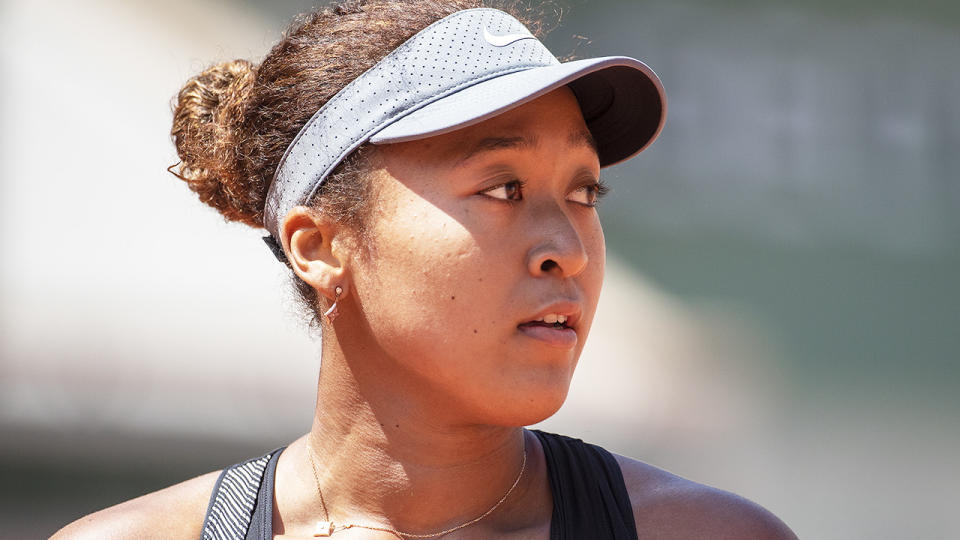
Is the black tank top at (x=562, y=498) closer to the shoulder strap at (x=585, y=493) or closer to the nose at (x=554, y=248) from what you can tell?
the shoulder strap at (x=585, y=493)

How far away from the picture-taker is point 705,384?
564 centimetres

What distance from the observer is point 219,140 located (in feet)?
8.11

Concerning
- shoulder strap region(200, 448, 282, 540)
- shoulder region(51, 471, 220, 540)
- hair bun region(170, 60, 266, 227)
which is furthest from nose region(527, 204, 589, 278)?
shoulder region(51, 471, 220, 540)

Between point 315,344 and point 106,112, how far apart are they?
1.47 metres

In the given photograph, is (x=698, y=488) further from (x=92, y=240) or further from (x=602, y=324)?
(x=92, y=240)

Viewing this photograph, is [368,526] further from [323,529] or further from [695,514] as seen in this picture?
[695,514]

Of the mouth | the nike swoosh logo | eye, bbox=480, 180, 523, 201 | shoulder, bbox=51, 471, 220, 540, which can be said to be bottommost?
shoulder, bbox=51, 471, 220, 540

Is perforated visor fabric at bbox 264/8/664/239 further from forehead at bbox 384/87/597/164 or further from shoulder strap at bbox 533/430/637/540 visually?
shoulder strap at bbox 533/430/637/540

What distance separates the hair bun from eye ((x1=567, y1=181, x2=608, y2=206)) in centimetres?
66

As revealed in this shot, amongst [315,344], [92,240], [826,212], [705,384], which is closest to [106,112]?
[92,240]

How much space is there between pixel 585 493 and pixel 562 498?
0.05m

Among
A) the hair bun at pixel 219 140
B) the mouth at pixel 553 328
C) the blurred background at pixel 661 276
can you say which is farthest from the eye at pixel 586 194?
the blurred background at pixel 661 276

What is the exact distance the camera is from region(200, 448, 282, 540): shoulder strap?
7.52ft

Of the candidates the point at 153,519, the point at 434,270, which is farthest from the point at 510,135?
the point at 153,519
